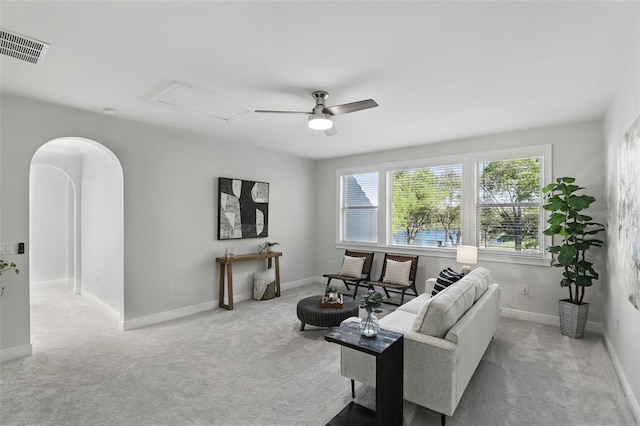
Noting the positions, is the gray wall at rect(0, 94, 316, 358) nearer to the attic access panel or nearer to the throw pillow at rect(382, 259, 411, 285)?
the attic access panel

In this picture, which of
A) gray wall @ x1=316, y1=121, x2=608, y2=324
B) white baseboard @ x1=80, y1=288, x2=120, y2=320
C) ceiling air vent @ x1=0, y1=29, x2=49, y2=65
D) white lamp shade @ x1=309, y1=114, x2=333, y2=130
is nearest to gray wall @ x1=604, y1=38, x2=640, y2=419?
gray wall @ x1=316, y1=121, x2=608, y2=324

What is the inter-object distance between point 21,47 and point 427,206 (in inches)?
198

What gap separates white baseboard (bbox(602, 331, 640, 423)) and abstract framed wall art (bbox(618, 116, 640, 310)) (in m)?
0.68

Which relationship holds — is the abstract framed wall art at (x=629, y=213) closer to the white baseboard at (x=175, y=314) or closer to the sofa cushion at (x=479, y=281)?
the sofa cushion at (x=479, y=281)

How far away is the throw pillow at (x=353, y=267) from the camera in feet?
18.3

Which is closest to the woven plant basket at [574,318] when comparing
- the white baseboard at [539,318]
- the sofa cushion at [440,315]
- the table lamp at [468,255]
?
the white baseboard at [539,318]

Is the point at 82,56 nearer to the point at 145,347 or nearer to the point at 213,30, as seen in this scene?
the point at 213,30

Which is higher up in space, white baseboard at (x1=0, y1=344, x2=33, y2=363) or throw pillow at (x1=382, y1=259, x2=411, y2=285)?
throw pillow at (x1=382, y1=259, x2=411, y2=285)

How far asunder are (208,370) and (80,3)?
284 centimetres

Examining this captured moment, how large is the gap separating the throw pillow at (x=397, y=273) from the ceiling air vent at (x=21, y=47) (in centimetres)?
472

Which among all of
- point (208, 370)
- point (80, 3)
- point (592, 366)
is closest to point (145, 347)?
point (208, 370)

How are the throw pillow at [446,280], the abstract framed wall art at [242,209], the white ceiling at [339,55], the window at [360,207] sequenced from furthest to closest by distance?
the window at [360,207], the abstract framed wall art at [242,209], the throw pillow at [446,280], the white ceiling at [339,55]

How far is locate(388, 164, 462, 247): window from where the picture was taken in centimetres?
501

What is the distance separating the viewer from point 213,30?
2053 mm
